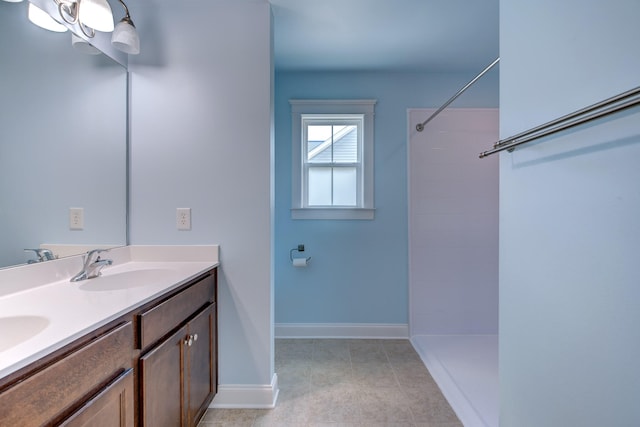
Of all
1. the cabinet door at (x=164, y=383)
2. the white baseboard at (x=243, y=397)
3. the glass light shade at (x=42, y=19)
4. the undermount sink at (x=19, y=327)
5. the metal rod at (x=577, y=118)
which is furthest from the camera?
the white baseboard at (x=243, y=397)

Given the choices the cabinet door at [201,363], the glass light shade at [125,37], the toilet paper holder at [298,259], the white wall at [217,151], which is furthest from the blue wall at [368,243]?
the glass light shade at [125,37]

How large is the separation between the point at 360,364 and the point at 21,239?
2.18 metres

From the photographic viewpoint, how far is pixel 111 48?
1656 millimetres

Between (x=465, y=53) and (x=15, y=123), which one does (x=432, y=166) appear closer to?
(x=465, y=53)

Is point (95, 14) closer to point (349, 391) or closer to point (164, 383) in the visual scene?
point (164, 383)

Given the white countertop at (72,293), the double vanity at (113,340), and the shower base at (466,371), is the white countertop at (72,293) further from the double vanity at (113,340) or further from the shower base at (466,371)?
the shower base at (466,371)

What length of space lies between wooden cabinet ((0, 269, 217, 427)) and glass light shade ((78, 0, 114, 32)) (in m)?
1.33

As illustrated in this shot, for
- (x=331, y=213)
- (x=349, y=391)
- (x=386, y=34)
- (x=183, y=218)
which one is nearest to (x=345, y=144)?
(x=331, y=213)

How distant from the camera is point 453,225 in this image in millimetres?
2742

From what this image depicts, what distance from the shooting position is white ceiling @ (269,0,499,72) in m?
1.84

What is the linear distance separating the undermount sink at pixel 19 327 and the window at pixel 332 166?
6.37 ft

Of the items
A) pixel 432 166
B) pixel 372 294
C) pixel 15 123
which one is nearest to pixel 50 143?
pixel 15 123

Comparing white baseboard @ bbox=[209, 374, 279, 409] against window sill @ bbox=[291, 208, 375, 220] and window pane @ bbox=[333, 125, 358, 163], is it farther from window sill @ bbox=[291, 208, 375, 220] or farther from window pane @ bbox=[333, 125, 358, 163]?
window pane @ bbox=[333, 125, 358, 163]

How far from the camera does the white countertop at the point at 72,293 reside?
0.75m
